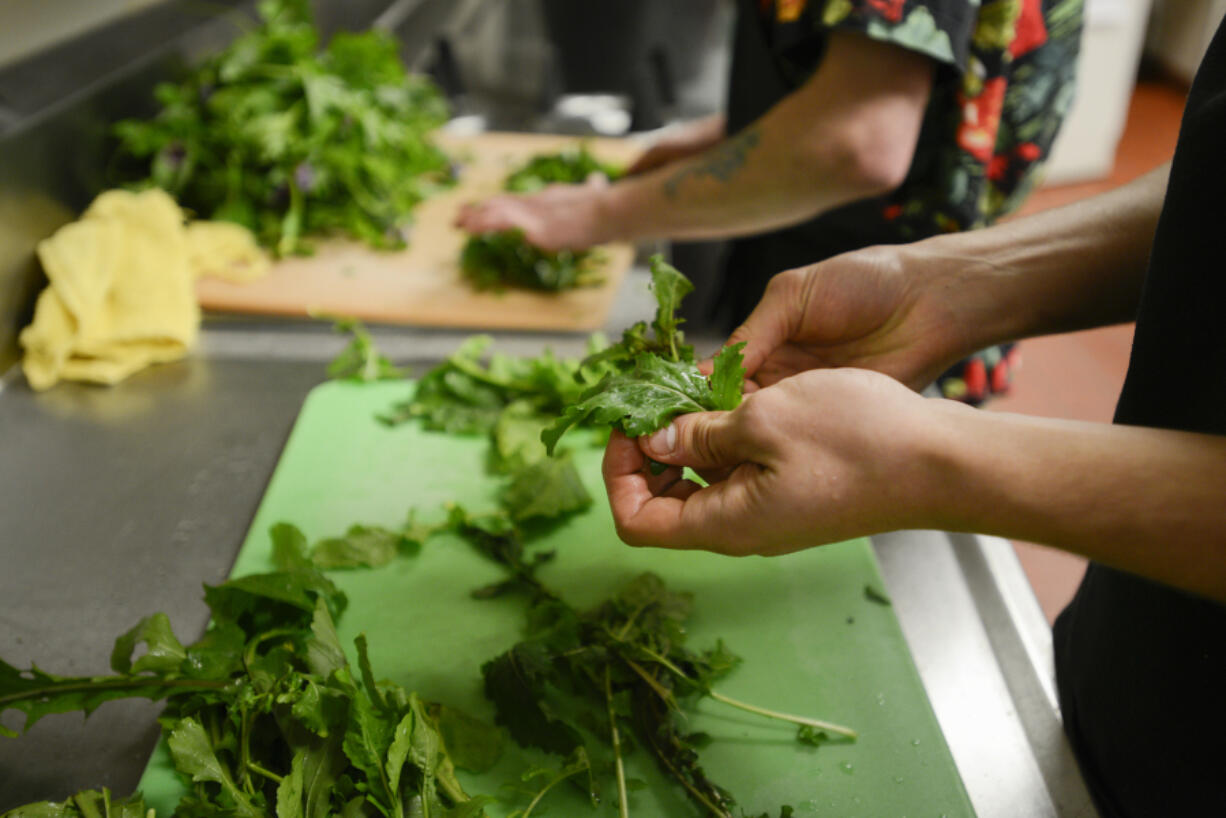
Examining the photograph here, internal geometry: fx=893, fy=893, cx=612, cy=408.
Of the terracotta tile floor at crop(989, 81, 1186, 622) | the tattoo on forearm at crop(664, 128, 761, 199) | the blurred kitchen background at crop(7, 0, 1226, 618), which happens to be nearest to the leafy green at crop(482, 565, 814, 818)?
the tattoo on forearm at crop(664, 128, 761, 199)

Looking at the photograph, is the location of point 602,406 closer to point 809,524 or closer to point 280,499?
point 809,524

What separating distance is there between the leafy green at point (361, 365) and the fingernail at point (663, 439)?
2.13 feet

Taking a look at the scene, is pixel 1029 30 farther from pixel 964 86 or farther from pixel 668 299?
pixel 668 299

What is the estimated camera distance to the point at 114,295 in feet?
4.56

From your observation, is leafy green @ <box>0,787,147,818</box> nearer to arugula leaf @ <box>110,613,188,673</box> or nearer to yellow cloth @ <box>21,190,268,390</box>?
arugula leaf @ <box>110,613,188,673</box>

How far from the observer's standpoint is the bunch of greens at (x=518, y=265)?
5.06ft

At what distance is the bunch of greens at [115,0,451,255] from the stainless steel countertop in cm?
34

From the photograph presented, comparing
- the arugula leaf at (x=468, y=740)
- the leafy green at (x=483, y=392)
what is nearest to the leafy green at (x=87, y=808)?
the arugula leaf at (x=468, y=740)

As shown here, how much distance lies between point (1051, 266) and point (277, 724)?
2.80 ft

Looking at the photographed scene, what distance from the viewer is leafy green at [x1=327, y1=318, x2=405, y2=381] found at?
131cm

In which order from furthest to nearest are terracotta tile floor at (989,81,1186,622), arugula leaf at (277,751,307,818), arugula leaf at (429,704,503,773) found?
terracotta tile floor at (989,81,1186,622) < arugula leaf at (429,704,503,773) < arugula leaf at (277,751,307,818)

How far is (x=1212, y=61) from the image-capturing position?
683 millimetres

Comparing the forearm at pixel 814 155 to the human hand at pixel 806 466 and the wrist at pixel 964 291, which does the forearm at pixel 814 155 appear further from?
the human hand at pixel 806 466

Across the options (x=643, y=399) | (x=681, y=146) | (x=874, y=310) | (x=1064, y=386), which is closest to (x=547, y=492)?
(x=643, y=399)
